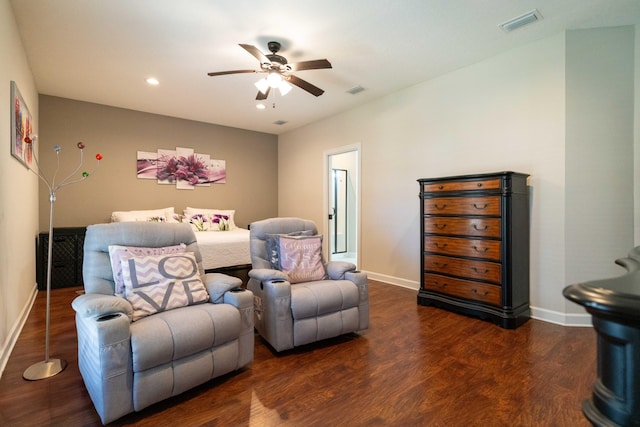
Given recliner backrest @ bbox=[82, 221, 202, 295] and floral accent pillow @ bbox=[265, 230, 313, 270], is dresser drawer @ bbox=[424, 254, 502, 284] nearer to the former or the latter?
floral accent pillow @ bbox=[265, 230, 313, 270]

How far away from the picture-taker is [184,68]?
3574 millimetres

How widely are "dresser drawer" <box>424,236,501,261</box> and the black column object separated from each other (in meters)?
2.55

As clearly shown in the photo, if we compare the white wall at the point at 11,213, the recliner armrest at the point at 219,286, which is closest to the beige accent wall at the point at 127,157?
the white wall at the point at 11,213

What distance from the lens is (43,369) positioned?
6.76 feet

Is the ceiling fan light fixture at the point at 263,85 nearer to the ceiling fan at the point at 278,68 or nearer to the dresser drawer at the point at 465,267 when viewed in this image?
the ceiling fan at the point at 278,68

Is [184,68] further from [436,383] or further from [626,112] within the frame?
[626,112]

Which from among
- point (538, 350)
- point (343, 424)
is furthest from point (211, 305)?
point (538, 350)

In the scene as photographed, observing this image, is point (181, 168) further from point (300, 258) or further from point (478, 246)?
point (478, 246)

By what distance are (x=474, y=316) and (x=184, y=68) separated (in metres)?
4.16

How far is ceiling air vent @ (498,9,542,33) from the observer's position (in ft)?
8.46

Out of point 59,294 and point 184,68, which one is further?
point 59,294

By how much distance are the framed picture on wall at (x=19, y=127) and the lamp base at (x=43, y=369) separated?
5.35ft

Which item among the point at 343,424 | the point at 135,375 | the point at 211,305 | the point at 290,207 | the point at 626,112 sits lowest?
the point at 343,424

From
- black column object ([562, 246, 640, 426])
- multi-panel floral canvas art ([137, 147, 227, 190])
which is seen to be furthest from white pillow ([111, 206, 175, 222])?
black column object ([562, 246, 640, 426])
